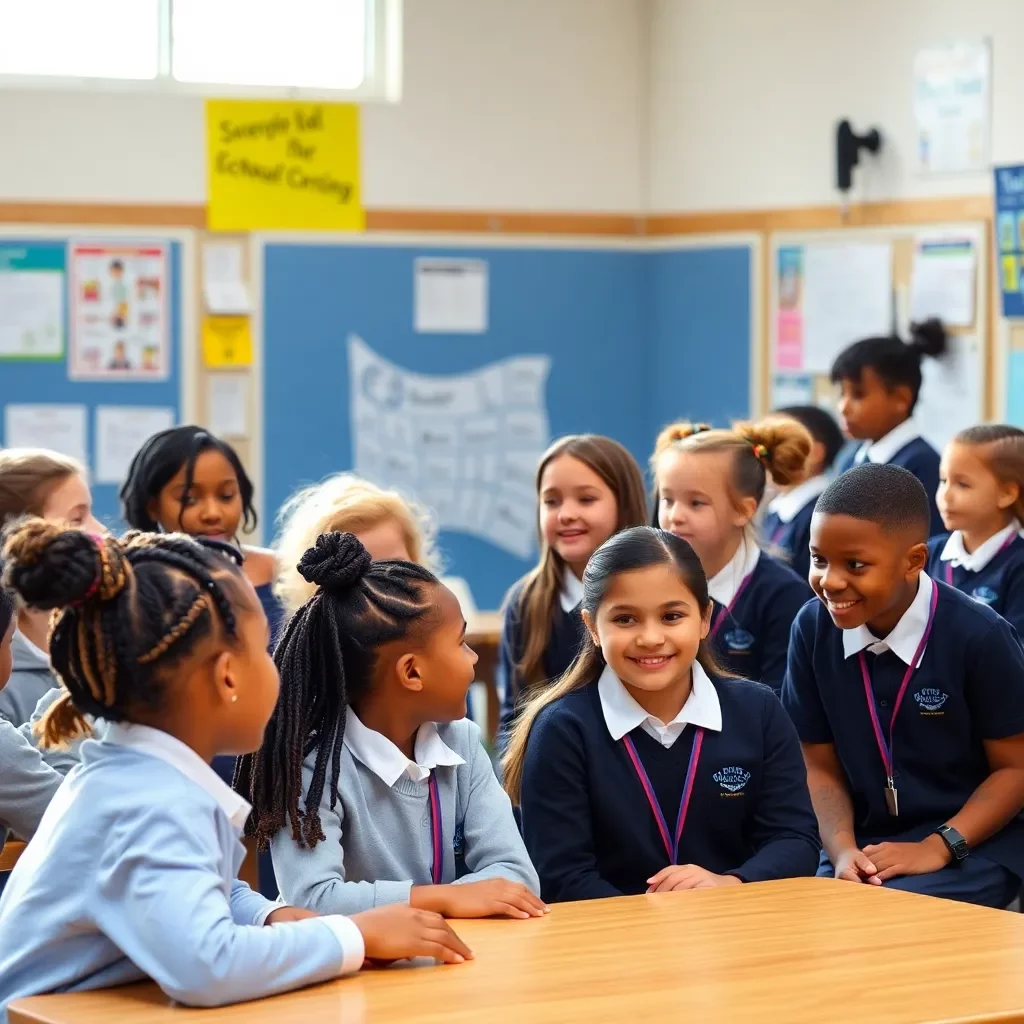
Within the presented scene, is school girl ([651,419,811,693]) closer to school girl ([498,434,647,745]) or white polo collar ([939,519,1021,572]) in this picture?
school girl ([498,434,647,745])

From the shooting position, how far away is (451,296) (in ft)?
18.7

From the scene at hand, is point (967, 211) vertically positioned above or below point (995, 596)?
above

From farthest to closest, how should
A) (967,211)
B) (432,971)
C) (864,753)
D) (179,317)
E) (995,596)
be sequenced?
(179,317)
(967,211)
(995,596)
(864,753)
(432,971)

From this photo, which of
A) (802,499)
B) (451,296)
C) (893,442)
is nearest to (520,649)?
(802,499)

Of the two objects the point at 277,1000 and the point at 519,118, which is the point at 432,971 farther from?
the point at 519,118

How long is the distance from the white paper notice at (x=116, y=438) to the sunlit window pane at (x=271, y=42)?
3.58 ft

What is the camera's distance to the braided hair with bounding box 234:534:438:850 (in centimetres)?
210

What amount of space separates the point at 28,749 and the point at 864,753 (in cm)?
133

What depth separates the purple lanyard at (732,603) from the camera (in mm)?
3213

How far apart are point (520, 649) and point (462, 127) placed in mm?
2700

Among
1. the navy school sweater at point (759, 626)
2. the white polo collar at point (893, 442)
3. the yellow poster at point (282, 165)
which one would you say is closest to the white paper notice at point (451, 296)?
the yellow poster at point (282, 165)

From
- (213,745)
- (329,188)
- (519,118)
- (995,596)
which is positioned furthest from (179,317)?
(213,745)

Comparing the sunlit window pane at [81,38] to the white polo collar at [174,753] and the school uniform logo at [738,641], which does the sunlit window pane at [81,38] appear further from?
the white polo collar at [174,753]

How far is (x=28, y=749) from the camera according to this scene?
90.2 inches
